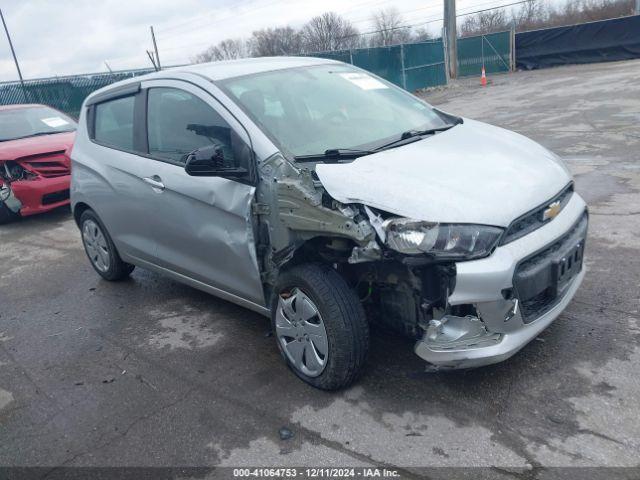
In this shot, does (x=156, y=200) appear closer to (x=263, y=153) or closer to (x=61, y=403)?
(x=263, y=153)

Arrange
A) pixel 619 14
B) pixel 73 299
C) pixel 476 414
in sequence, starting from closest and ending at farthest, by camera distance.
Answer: pixel 476 414 → pixel 73 299 → pixel 619 14

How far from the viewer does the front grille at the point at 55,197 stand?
805 cm

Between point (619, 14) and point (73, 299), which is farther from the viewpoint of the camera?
point (619, 14)

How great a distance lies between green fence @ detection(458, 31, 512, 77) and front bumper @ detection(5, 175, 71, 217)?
2248cm

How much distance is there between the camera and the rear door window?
14.7 ft

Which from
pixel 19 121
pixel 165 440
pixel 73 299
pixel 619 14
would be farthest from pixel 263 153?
pixel 619 14

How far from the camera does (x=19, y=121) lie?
9.08 meters

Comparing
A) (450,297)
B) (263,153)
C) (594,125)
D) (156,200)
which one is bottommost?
(594,125)

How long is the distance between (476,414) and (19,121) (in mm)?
8720

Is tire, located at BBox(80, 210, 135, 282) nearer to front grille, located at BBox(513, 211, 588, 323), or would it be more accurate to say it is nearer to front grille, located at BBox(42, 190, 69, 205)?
front grille, located at BBox(42, 190, 69, 205)

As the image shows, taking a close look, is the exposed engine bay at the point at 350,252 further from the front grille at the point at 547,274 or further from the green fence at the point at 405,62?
the green fence at the point at 405,62

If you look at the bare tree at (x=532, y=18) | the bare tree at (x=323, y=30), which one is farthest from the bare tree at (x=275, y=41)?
the bare tree at (x=532, y=18)

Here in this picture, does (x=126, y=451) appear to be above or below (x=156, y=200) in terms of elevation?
below

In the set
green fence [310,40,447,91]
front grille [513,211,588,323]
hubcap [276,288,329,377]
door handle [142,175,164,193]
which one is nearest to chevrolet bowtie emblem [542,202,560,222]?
front grille [513,211,588,323]
